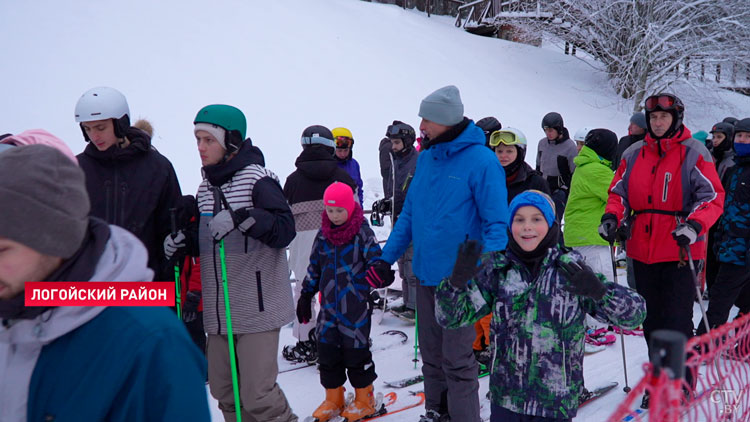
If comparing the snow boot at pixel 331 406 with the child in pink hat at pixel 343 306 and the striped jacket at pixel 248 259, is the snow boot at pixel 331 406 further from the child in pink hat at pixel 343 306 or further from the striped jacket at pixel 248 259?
the striped jacket at pixel 248 259

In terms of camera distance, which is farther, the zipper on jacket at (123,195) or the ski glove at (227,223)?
the zipper on jacket at (123,195)

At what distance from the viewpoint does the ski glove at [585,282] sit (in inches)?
86.5

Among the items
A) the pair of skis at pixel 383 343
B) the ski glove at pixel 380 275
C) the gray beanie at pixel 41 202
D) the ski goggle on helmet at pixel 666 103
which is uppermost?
the ski goggle on helmet at pixel 666 103

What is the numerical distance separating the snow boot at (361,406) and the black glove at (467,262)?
1.71 metres

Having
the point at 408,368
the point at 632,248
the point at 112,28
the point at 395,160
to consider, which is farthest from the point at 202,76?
the point at 632,248

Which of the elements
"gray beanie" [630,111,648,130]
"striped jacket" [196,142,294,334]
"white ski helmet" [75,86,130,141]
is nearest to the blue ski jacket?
"striped jacket" [196,142,294,334]

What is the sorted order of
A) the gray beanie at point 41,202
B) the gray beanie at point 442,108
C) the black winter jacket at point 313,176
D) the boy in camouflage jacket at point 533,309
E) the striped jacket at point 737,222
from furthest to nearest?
the black winter jacket at point 313,176 < the striped jacket at point 737,222 < the gray beanie at point 442,108 < the boy in camouflage jacket at point 533,309 < the gray beanie at point 41,202

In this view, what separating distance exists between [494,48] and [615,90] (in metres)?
5.28

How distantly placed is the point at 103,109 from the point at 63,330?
2095mm

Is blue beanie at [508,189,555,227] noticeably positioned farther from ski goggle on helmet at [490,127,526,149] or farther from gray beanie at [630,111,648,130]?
gray beanie at [630,111,648,130]

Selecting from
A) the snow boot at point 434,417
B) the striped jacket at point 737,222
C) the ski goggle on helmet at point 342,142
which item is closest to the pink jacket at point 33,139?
the snow boot at point 434,417

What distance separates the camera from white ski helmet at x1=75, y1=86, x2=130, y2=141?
9.26ft

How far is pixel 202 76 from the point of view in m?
13.5

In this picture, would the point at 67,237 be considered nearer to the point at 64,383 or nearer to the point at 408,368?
the point at 64,383
